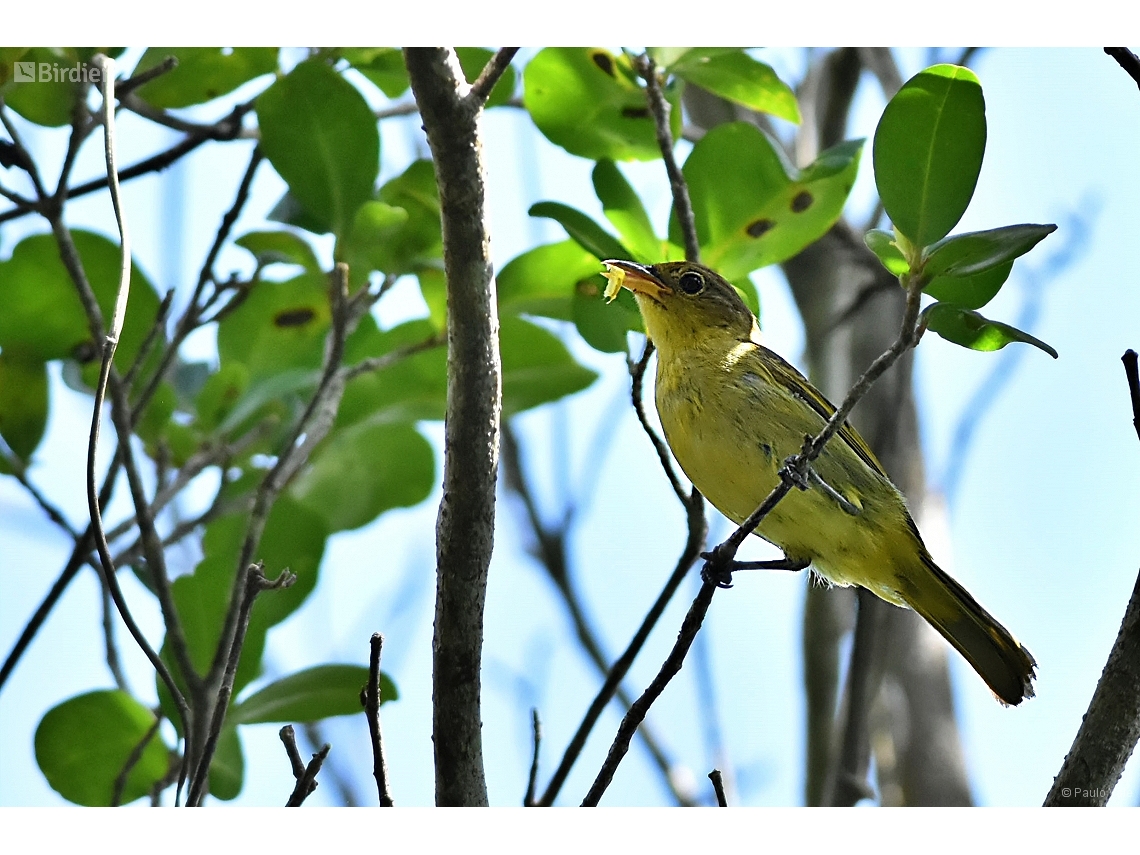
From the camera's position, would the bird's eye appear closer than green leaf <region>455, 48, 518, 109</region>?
No

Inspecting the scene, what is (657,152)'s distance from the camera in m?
2.90

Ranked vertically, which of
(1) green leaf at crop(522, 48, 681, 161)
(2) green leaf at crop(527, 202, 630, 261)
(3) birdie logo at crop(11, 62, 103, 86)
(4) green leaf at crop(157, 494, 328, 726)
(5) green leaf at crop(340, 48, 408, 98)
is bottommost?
(4) green leaf at crop(157, 494, 328, 726)

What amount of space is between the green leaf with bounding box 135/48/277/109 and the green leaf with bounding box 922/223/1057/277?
1.69 meters

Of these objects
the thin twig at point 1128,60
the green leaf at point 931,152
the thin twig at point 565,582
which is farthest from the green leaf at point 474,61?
the thin twig at point 565,582

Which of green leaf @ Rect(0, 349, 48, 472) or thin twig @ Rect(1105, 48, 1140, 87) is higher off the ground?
thin twig @ Rect(1105, 48, 1140, 87)

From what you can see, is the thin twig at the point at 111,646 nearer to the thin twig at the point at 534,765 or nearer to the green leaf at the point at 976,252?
the thin twig at the point at 534,765

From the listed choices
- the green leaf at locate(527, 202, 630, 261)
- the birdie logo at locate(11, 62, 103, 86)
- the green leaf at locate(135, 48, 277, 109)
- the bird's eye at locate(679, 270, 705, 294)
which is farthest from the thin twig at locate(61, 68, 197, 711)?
the bird's eye at locate(679, 270, 705, 294)

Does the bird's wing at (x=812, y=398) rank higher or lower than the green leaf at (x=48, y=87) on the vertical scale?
lower

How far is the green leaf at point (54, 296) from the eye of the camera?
2.99 meters

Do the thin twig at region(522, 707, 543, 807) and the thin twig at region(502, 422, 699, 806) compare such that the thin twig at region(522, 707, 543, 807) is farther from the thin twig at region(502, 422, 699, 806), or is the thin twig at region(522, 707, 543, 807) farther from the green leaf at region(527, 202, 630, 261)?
the thin twig at region(502, 422, 699, 806)

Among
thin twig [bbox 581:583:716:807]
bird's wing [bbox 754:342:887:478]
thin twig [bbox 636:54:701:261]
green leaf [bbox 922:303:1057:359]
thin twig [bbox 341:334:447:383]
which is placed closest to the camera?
green leaf [bbox 922:303:1057:359]

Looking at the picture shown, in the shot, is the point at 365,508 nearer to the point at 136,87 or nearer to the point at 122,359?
the point at 122,359

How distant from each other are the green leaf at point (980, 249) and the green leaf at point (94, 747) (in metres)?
1.85

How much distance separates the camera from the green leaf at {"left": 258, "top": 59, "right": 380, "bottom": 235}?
2865 millimetres
